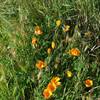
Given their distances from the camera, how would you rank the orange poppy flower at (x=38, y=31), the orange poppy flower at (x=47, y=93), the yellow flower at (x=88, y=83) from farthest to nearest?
the orange poppy flower at (x=38, y=31) → the yellow flower at (x=88, y=83) → the orange poppy flower at (x=47, y=93)

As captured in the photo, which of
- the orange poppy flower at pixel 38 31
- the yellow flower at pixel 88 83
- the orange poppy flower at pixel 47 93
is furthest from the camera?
the orange poppy flower at pixel 38 31

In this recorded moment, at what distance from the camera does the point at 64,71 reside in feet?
6.92

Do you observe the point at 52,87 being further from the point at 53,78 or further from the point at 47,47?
the point at 47,47

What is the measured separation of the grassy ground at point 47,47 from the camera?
2018mm

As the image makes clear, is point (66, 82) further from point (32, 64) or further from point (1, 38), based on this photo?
point (1, 38)

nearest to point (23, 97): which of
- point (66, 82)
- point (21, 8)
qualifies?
point (66, 82)

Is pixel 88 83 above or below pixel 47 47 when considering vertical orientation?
below

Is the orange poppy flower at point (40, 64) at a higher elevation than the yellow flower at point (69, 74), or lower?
higher

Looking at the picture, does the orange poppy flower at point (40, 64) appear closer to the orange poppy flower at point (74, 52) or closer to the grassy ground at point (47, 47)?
the grassy ground at point (47, 47)

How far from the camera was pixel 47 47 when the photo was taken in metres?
2.23

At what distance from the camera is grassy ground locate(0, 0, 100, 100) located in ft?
6.62

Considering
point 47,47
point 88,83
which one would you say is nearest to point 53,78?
point 88,83

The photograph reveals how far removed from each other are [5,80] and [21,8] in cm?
61

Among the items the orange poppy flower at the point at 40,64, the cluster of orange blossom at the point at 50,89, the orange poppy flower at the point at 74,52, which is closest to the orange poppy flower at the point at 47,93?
the cluster of orange blossom at the point at 50,89
